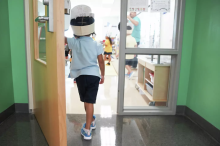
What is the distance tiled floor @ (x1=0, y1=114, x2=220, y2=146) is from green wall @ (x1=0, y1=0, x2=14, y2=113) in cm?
25

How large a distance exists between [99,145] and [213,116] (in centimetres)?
121

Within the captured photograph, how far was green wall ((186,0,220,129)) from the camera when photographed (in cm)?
175

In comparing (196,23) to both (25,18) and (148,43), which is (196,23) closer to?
(148,43)

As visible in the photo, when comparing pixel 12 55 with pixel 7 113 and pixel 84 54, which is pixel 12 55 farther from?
pixel 84 54

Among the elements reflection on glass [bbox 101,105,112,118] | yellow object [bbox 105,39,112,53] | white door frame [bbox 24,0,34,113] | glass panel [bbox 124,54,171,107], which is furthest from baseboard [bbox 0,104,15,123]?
yellow object [bbox 105,39,112,53]

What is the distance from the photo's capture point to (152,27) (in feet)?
7.32

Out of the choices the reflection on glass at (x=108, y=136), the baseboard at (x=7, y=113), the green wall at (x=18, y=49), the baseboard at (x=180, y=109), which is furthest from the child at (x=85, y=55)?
the baseboard at (x=180, y=109)

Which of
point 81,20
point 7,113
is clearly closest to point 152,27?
point 81,20

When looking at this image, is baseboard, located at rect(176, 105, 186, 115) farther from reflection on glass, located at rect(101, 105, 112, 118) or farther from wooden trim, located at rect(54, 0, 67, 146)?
wooden trim, located at rect(54, 0, 67, 146)

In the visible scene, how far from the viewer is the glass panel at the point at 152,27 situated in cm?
218

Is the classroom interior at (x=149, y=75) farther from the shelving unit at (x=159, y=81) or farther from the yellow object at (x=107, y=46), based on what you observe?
the yellow object at (x=107, y=46)

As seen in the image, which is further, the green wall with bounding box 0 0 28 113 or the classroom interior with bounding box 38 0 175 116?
the classroom interior with bounding box 38 0 175 116

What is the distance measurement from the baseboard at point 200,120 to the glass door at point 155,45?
0.13 metres

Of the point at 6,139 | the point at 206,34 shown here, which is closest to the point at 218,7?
the point at 206,34
